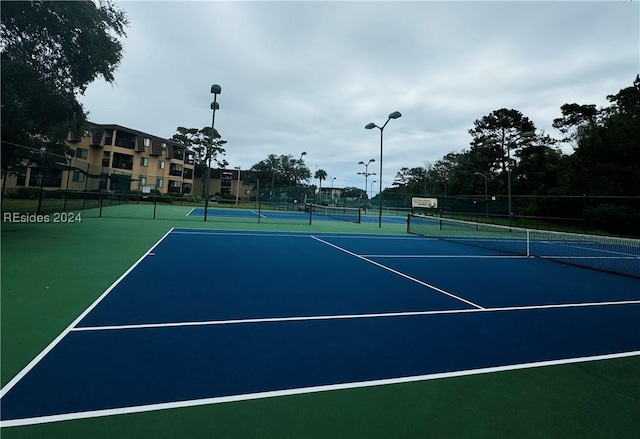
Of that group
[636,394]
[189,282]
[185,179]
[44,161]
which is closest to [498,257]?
[636,394]

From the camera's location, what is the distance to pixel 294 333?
422 centimetres

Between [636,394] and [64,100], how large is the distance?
17628mm

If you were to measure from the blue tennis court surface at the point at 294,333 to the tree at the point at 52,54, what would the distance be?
9.40 m

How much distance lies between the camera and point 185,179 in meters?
71.6

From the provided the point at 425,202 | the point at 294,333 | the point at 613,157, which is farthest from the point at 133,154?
the point at 613,157

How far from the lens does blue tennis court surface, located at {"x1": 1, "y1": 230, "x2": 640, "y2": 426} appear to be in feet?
9.43

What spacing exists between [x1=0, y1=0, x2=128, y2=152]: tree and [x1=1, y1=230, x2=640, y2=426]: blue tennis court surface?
9.40 meters

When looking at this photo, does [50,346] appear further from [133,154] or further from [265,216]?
[133,154]

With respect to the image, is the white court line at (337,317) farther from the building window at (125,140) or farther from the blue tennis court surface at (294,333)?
the building window at (125,140)

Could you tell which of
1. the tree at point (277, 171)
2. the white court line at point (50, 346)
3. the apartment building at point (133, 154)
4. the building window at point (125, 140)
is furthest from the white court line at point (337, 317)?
the tree at point (277, 171)

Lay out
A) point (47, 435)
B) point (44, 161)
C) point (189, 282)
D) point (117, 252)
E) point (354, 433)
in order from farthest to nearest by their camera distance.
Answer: point (44, 161)
point (117, 252)
point (189, 282)
point (354, 433)
point (47, 435)

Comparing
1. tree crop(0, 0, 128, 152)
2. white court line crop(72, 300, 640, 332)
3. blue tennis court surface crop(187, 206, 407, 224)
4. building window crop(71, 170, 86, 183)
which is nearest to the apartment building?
blue tennis court surface crop(187, 206, 407, 224)

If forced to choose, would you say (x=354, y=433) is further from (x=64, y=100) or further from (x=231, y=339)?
(x=64, y=100)

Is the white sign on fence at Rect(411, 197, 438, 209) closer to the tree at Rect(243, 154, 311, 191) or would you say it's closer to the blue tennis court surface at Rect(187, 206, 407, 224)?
the blue tennis court surface at Rect(187, 206, 407, 224)
